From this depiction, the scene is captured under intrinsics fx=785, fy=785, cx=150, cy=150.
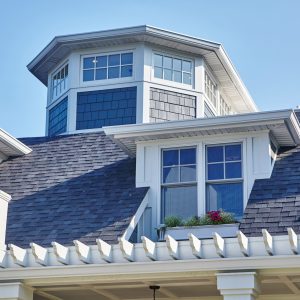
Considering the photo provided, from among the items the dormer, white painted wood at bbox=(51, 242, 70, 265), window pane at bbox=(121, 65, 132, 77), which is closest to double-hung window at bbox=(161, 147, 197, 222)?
white painted wood at bbox=(51, 242, 70, 265)

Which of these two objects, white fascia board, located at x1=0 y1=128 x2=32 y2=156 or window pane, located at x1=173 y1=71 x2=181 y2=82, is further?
window pane, located at x1=173 y1=71 x2=181 y2=82

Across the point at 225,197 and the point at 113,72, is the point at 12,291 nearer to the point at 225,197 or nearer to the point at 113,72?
the point at 225,197

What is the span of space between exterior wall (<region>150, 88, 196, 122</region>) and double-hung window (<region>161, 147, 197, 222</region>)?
4.20 meters

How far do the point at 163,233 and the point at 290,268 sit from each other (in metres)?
3.11

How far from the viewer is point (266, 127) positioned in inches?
530

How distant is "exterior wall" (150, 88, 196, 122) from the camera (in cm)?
1827

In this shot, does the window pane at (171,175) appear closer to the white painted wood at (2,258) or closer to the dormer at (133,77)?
the white painted wood at (2,258)

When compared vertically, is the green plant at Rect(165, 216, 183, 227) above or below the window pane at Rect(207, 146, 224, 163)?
below

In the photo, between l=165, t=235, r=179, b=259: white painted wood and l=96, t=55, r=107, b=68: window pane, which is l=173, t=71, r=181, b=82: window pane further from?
l=165, t=235, r=179, b=259: white painted wood

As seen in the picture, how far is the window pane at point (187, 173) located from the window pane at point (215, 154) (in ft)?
1.11

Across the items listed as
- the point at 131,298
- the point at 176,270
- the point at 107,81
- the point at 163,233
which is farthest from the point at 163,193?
the point at 107,81

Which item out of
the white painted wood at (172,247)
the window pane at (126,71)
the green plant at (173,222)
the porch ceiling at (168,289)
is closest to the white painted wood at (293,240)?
the porch ceiling at (168,289)

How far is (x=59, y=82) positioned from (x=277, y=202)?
8951 mm

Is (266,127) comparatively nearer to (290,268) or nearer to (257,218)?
(257,218)
